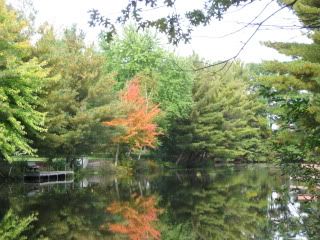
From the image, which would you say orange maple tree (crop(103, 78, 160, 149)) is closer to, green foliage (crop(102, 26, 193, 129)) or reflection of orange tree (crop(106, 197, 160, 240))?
green foliage (crop(102, 26, 193, 129))

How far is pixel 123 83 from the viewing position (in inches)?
1655

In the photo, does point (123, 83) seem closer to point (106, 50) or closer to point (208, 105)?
point (106, 50)

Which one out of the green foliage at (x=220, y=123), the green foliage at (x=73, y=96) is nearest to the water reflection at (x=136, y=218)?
the green foliage at (x=73, y=96)

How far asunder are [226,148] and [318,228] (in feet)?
130

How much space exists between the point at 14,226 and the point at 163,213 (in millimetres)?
4611

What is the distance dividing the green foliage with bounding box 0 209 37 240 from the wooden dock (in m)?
12.7

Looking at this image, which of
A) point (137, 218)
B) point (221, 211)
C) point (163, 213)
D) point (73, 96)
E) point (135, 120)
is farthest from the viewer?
point (135, 120)

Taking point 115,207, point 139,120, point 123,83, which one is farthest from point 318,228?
point 123,83

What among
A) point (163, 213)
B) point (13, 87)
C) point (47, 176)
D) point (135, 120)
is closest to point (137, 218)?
point (163, 213)

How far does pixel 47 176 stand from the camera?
90.4 feet

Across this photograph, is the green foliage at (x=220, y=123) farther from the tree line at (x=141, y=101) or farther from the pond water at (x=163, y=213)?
the pond water at (x=163, y=213)

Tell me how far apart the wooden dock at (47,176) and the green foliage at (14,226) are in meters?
12.7

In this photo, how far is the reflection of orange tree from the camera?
445 inches

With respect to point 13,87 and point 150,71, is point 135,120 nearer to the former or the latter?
point 150,71
